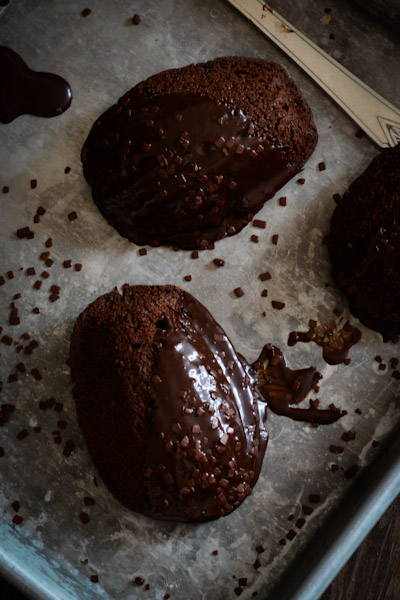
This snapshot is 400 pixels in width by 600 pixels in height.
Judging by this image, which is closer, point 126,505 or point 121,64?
point 126,505

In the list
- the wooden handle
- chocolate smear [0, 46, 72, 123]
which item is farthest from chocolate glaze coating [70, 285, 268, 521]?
the wooden handle

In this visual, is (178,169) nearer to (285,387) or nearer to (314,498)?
(285,387)

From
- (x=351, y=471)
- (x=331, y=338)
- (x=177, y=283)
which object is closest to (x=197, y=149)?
(x=177, y=283)

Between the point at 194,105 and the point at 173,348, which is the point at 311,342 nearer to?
the point at 173,348

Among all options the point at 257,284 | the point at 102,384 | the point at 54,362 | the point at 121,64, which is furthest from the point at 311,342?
the point at 121,64

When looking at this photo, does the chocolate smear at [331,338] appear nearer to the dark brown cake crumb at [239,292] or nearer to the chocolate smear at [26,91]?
the dark brown cake crumb at [239,292]

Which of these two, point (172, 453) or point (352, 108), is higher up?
point (352, 108)
